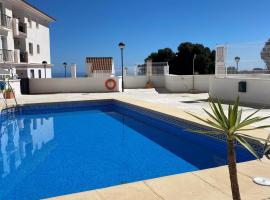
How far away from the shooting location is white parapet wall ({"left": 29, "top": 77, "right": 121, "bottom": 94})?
18.7 m

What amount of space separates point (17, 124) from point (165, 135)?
593cm

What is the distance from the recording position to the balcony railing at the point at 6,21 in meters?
22.4

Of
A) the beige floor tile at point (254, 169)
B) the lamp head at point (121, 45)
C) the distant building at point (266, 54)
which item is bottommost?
the beige floor tile at point (254, 169)

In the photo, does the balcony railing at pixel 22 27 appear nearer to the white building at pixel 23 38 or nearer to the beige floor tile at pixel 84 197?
the white building at pixel 23 38

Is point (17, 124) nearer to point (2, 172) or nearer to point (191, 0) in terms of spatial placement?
point (2, 172)

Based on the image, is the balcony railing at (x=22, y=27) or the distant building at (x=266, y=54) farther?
the balcony railing at (x=22, y=27)

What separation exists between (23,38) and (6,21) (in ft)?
12.6

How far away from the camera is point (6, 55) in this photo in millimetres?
22500

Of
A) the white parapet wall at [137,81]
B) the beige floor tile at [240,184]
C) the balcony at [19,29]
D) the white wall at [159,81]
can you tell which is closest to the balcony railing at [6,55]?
the balcony at [19,29]

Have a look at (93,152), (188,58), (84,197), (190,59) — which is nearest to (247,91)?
(93,152)

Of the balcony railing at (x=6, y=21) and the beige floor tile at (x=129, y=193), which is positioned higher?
the balcony railing at (x=6, y=21)

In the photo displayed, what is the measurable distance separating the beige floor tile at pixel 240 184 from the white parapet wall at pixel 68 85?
589 inches

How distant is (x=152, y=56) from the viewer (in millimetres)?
53094

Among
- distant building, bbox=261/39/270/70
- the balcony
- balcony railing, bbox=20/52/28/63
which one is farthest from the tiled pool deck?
balcony railing, bbox=20/52/28/63
